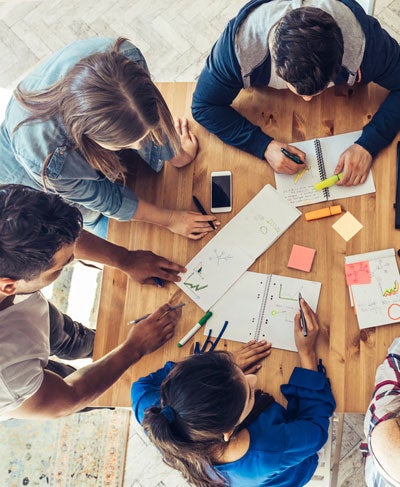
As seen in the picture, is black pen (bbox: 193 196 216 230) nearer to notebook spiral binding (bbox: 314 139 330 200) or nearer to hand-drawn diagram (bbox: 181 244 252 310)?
hand-drawn diagram (bbox: 181 244 252 310)

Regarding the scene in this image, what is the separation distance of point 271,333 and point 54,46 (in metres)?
2.21

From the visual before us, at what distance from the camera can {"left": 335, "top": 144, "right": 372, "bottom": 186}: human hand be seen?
160 cm

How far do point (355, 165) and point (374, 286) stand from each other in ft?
1.23

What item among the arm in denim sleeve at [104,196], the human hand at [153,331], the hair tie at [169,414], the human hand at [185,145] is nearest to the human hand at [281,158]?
the human hand at [185,145]

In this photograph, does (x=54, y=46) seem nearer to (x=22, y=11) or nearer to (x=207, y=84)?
(x=22, y=11)

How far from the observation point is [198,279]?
64.3 inches

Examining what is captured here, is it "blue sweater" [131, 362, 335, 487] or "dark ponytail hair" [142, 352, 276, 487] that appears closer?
"dark ponytail hair" [142, 352, 276, 487]

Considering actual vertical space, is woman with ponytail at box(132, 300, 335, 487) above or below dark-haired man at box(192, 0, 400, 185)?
below

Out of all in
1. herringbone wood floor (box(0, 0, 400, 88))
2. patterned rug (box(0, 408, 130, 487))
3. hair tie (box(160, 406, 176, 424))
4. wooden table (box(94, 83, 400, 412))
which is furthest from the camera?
herringbone wood floor (box(0, 0, 400, 88))

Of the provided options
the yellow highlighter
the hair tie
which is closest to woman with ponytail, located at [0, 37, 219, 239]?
the yellow highlighter

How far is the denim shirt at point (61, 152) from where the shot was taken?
57.1 inches

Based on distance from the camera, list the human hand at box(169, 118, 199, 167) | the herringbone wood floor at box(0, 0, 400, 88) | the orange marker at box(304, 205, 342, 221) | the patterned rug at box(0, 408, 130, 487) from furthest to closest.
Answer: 1. the herringbone wood floor at box(0, 0, 400, 88)
2. the patterned rug at box(0, 408, 130, 487)
3. the human hand at box(169, 118, 199, 167)
4. the orange marker at box(304, 205, 342, 221)

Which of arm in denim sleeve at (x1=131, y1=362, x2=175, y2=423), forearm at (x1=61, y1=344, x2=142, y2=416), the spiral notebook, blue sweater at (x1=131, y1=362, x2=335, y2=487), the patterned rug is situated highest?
the spiral notebook

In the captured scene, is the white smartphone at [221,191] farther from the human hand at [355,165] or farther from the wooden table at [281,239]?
the human hand at [355,165]
